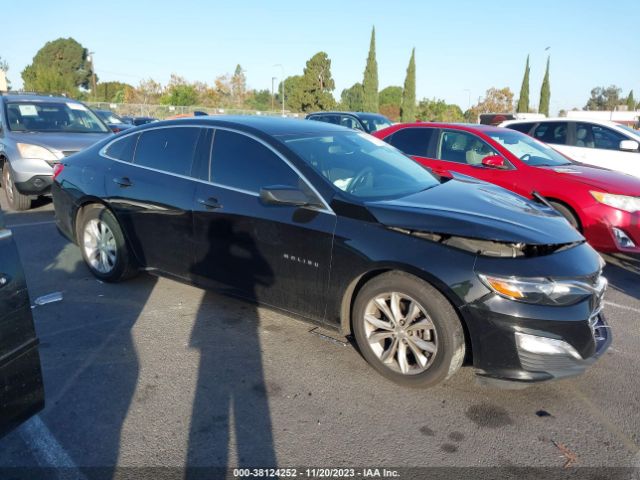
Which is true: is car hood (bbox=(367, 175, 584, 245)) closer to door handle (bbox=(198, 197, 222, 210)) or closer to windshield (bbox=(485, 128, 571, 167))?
door handle (bbox=(198, 197, 222, 210))

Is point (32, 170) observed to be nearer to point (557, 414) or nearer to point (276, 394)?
point (276, 394)

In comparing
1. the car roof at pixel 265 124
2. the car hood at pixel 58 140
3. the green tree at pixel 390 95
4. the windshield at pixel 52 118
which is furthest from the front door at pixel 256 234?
the green tree at pixel 390 95

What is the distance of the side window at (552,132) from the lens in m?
9.47

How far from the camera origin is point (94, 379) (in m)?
3.18

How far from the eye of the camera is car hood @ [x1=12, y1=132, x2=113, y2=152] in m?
7.36

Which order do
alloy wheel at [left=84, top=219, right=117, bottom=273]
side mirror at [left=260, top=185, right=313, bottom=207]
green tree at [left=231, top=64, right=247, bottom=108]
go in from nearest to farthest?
side mirror at [left=260, top=185, right=313, bottom=207] → alloy wheel at [left=84, top=219, right=117, bottom=273] → green tree at [left=231, top=64, right=247, bottom=108]

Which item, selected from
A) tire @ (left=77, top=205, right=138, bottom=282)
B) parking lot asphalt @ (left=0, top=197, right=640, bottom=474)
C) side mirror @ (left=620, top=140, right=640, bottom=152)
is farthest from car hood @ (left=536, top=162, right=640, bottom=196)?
tire @ (left=77, top=205, right=138, bottom=282)

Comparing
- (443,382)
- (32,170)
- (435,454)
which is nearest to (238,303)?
(443,382)

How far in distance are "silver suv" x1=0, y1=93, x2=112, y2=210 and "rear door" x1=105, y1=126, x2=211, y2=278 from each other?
135 inches

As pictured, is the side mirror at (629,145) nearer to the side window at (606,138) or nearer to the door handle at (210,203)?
the side window at (606,138)

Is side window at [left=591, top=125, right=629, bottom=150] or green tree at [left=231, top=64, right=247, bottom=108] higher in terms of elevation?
green tree at [left=231, top=64, right=247, bottom=108]

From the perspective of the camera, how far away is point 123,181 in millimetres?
4453

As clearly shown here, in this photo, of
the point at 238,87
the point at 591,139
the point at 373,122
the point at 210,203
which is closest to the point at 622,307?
the point at 210,203

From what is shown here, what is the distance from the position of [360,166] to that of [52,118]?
663cm
